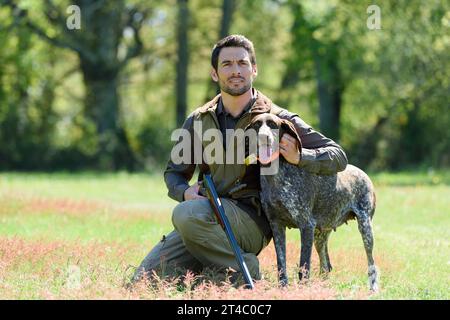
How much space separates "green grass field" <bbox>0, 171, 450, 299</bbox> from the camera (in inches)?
298

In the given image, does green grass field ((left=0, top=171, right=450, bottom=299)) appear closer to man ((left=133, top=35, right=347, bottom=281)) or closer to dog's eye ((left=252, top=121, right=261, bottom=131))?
man ((left=133, top=35, right=347, bottom=281))

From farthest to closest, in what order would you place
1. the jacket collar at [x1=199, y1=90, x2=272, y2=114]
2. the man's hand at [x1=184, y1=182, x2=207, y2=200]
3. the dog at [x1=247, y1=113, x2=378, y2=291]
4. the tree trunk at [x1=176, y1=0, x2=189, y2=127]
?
the tree trunk at [x1=176, y1=0, x2=189, y2=127] → the man's hand at [x1=184, y1=182, x2=207, y2=200] → the jacket collar at [x1=199, y1=90, x2=272, y2=114] → the dog at [x1=247, y1=113, x2=378, y2=291]

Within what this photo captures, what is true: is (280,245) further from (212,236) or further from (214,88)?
(214,88)

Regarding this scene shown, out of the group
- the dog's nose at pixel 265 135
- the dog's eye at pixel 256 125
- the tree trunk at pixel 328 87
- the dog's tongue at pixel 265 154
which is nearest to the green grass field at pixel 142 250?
the dog's tongue at pixel 265 154

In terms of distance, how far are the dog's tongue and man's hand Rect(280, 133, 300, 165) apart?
0.59ft

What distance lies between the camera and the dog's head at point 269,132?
24.1 ft

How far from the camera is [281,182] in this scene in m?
7.62

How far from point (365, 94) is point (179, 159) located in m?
26.3

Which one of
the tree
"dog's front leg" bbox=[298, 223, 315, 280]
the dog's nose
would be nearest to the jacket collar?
the dog's nose

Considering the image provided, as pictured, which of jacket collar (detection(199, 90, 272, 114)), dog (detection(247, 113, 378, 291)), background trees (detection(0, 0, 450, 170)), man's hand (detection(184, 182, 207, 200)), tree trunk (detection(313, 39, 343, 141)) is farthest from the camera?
tree trunk (detection(313, 39, 343, 141))

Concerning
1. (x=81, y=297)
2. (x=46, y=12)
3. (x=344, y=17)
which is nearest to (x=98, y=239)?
(x=81, y=297)

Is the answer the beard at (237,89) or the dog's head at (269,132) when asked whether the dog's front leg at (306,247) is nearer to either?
the dog's head at (269,132)

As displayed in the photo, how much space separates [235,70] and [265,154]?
105 centimetres
